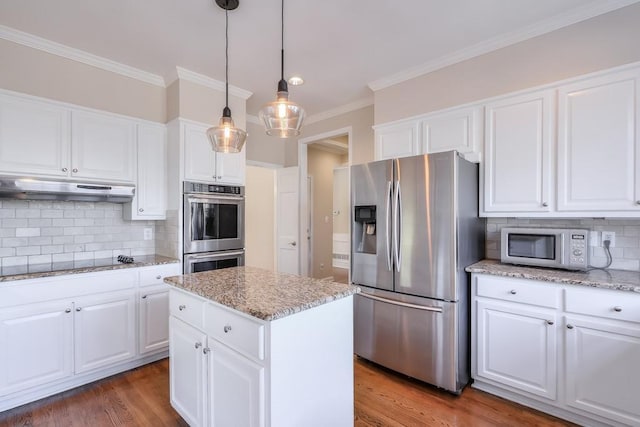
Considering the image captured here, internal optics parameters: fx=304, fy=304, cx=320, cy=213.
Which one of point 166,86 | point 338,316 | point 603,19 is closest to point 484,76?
point 603,19

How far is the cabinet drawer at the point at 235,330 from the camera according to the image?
129cm

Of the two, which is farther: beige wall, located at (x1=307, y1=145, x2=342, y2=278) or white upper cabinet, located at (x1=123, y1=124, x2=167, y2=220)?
beige wall, located at (x1=307, y1=145, x2=342, y2=278)

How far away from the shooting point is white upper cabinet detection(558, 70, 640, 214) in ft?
6.34

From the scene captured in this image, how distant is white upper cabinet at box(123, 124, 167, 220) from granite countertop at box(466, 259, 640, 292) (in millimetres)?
2891

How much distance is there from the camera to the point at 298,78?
121 inches

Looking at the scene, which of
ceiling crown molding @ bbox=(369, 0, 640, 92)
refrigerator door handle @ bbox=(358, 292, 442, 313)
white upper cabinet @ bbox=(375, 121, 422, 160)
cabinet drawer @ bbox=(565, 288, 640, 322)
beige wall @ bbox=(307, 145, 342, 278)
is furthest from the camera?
beige wall @ bbox=(307, 145, 342, 278)

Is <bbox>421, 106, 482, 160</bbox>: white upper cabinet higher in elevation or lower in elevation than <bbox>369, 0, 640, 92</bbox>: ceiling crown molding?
lower

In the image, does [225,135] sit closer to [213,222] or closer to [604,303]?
[213,222]

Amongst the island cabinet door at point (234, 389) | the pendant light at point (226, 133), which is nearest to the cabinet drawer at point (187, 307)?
the island cabinet door at point (234, 389)

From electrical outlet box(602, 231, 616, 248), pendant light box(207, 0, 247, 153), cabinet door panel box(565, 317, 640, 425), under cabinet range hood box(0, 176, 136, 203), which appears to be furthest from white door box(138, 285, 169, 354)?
electrical outlet box(602, 231, 616, 248)

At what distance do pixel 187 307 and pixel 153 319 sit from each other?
4.21 feet

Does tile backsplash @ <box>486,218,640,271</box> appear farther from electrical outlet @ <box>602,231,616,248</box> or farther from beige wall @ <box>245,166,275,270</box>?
beige wall @ <box>245,166,275,270</box>

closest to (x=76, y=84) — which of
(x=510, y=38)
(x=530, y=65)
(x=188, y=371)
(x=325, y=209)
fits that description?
(x=188, y=371)

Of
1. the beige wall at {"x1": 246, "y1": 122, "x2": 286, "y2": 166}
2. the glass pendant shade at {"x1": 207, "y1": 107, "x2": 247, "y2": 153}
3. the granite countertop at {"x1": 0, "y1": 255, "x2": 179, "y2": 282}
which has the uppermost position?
the beige wall at {"x1": 246, "y1": 122, "x2": 286, "y2": 166}
